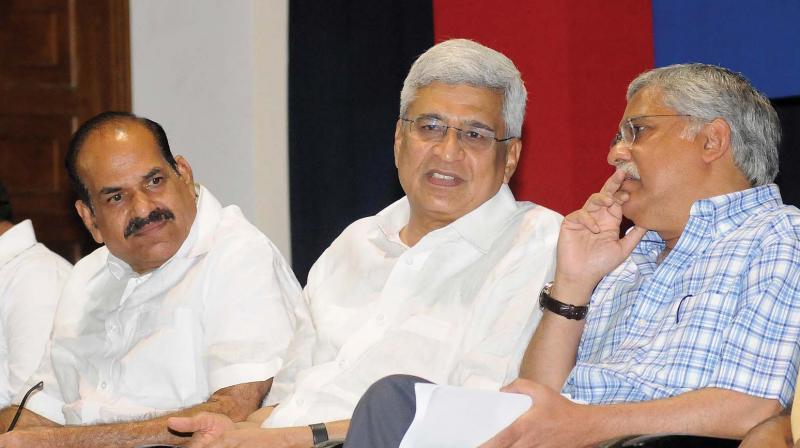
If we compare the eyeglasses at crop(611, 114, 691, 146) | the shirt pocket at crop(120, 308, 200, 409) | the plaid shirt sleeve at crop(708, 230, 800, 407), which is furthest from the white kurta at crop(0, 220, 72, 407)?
the plaid shirt sleeve at crop(708, 230, 800, 407)

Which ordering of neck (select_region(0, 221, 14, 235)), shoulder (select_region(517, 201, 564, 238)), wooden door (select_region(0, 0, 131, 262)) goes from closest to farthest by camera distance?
shoulder (select_region(517, 201, 564, 238)) → neck (select_region(0, 221, 14, 235)) → wooden door (select_region(0, 0, 131, 262))

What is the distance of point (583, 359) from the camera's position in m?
2.55

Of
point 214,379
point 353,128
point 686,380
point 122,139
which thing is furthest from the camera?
point 353,128

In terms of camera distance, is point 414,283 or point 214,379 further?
point 214,379

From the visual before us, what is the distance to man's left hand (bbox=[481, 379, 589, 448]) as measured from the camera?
2.01 metres

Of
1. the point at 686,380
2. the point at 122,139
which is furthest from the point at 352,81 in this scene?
the point at 686,380

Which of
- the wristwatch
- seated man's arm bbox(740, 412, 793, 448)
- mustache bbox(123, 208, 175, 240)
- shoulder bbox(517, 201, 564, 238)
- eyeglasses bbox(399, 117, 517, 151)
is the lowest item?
seated man's arm bbox(740, 412, 793, 448)

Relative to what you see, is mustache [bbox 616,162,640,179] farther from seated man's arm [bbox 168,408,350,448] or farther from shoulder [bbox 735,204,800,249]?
seated man's arm [bbox 168,408,350,448]

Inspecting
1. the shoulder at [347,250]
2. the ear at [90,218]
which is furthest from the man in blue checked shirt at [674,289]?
the ear at [90,218]

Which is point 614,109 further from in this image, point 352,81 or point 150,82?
point 150,82

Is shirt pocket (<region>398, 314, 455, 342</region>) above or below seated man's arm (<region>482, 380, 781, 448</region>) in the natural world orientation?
above

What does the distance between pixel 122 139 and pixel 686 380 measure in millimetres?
1665

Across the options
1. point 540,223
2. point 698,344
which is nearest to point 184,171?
point 540,223

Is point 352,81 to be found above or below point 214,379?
above
